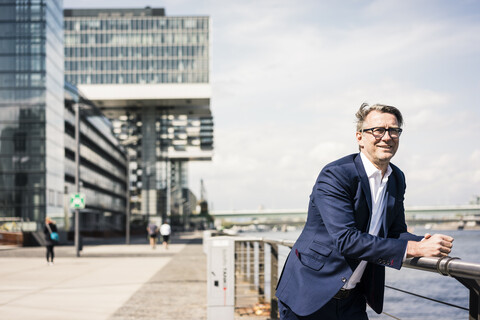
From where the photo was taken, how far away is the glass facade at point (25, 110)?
140 feet

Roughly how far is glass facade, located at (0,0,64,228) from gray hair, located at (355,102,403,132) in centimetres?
4173

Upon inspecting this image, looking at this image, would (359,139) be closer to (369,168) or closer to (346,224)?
(369,168)

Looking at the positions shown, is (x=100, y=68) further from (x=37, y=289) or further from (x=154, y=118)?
(x=37, y=289)

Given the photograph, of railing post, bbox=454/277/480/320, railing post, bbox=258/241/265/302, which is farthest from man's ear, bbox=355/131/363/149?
railing post, bbox=258/241/265/302

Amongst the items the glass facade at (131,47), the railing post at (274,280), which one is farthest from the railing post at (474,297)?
the glass facade at (131,47)

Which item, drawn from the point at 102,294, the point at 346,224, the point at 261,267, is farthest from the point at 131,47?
the point at 346,224

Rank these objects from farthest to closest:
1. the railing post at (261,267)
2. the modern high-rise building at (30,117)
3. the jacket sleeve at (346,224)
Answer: the modern high-rise building at (30,117), the railing post at (261,267), the jacket sleeve at (346,224)

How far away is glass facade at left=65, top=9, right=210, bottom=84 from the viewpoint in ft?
350

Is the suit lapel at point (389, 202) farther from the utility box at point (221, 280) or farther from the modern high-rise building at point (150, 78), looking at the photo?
the modern high-rise building at point (150, 78)

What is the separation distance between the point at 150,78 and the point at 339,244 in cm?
11074

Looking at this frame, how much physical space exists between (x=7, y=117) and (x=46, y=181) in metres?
5.32

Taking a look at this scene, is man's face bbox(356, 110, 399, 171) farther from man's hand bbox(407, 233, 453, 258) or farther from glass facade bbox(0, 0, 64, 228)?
glass facade bbox(0, 0, 64, 228)

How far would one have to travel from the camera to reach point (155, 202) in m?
81.6

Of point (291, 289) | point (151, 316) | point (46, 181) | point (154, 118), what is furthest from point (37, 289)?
point (154, 118)
